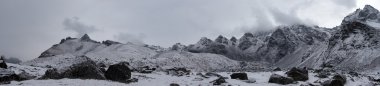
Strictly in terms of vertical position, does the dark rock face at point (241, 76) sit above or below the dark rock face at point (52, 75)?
above

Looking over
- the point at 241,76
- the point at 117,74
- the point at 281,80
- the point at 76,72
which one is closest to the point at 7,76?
the point at 76,72

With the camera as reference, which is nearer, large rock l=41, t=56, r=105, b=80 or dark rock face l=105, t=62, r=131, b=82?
large rock l=41, t=56, r=105, b=80

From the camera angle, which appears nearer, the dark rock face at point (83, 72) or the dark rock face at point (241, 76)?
the dark rock face at point (83, 72)

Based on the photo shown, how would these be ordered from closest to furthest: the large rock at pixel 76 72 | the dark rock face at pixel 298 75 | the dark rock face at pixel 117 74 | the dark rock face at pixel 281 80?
the large rock at pixel 76 72, the dark rock face at pixel 281 80, the dark rock face at pixel 117 74, the dark rock face at pixel 298 75

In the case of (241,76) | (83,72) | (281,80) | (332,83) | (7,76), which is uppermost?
(241,76)

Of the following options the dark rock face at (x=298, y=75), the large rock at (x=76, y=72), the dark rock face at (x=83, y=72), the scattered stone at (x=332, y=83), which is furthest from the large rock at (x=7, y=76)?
the scattered stone at (x=332, y=83)

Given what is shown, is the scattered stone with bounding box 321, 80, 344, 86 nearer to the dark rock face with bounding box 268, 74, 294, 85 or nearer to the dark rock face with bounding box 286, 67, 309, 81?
the dark rock face with bounding box 268, 74, 294, 85

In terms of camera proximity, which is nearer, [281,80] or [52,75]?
[52,75]

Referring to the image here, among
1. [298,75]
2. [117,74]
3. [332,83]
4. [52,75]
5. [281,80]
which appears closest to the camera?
[52,75]

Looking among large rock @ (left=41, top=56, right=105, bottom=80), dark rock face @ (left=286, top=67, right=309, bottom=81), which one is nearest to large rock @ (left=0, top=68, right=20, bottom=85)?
large rock @ (left=41, top=56, right=105, bottom=80)

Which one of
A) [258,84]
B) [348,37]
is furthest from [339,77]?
[348,37]

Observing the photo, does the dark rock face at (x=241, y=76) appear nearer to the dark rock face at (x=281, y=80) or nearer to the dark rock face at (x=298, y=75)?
the dark rock face at (x=281, y=80)

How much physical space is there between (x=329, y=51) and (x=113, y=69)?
520ft

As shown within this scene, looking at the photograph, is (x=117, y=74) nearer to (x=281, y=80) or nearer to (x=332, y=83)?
(x=281, y=80)
